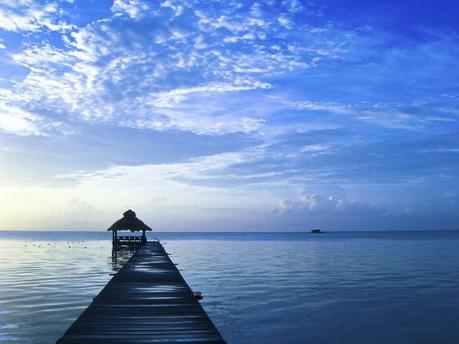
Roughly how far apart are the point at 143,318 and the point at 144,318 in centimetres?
2

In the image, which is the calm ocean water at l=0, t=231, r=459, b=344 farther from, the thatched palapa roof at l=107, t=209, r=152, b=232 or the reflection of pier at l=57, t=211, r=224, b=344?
the thatched palapa roof at l=107, t=209, r=152, b=232

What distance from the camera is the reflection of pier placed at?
9078 mm

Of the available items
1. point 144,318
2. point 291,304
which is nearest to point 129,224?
point 291,304

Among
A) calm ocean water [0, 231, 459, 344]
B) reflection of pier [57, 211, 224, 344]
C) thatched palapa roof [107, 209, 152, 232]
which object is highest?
thatched palapa roof [107, 209, 152, 232]

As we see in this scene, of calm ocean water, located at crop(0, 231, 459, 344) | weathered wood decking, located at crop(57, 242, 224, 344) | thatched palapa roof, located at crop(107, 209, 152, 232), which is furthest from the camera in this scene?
thatched palapa roof, located at crop(107, 209, 152, 232)

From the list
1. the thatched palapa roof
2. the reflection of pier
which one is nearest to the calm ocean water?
the reflection of pier

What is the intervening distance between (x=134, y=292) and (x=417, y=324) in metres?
10.1

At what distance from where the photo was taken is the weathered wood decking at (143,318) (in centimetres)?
908

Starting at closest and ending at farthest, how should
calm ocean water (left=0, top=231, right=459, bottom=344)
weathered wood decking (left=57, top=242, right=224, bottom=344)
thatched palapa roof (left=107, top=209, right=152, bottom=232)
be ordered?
weathered wood decking (left=57, top=242, right=224, bottom=344) < calm ocean water (left=0, top=231, right=459, bottom=344) < thatched palapa roof (left=107, top=209, right=152, bottom=232)

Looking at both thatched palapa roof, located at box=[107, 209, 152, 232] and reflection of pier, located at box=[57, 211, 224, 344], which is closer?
reflection of pier, located at box=[57, 211, 224, 344]

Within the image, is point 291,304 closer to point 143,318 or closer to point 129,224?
point 143,318

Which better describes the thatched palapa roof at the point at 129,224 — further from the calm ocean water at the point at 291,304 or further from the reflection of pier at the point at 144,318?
the reflection of pier at the point at 144,318

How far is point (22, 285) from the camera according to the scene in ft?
86.9

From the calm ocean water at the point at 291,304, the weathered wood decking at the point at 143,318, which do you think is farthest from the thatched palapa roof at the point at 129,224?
the weathered wood decking at the point at 143,318
